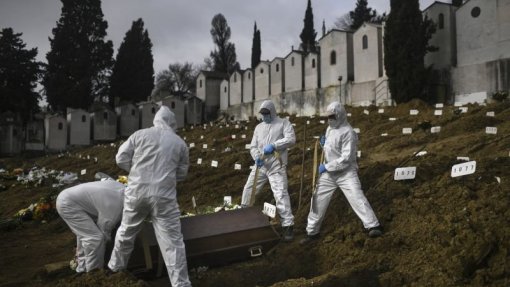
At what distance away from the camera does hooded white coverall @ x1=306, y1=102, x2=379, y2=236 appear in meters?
5.87

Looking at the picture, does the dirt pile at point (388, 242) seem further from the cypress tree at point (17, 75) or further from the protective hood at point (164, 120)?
the cypress tree at point (17, 75)

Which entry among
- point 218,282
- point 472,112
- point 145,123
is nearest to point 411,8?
point 472,112

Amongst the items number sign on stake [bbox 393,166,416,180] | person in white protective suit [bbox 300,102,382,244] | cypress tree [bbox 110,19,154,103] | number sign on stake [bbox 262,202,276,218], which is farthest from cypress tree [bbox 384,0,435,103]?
cypress tree [bbox 110,19,154,103]

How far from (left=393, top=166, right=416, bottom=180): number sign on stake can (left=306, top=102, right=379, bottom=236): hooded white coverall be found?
1287mm

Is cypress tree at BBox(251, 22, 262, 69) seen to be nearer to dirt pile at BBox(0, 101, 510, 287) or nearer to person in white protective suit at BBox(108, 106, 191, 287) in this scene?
dirt pile at BBox(0, 101, 510, 287)

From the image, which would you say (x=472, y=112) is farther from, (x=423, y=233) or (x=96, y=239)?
(x=96, y=239)

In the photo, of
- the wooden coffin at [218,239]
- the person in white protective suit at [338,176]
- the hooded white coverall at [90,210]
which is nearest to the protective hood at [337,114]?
the person in white protective suit at [338,176]

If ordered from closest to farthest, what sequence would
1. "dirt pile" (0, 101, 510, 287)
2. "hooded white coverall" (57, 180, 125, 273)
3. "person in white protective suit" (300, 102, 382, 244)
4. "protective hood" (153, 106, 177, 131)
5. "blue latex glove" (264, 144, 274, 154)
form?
1. "dirt pile" (0, 101, 510, 287)
2. "hooded white coverall" (57, 180, 125, 273)
3. "protective hood" (153, 106, 177, 131)
4. "person in white protective suit" (300, 102, 382, 244)
5. "blue latex glove" (264, 144, 274, 154)

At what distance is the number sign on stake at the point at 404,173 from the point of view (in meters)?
7.12

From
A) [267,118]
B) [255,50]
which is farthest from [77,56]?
[267,118]

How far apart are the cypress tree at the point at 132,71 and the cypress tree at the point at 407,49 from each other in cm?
2733

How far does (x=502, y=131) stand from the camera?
13328 millimetres

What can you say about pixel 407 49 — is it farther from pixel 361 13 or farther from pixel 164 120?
pixel 361 13

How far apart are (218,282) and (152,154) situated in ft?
5.78
